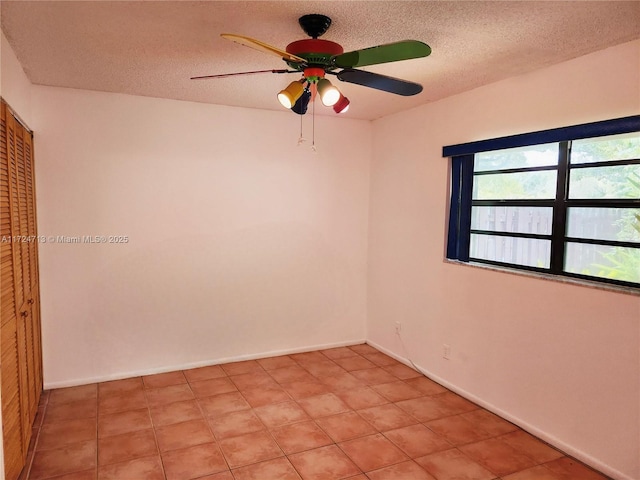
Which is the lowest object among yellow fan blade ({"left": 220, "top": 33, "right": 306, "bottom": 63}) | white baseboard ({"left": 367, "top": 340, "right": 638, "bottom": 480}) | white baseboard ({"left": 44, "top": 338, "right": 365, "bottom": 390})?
white baseboard ({"left": 44, "top": 338, "right": 365, "bottom": 390})

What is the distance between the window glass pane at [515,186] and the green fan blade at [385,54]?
4.66 ft

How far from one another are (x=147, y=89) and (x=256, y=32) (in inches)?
57.8

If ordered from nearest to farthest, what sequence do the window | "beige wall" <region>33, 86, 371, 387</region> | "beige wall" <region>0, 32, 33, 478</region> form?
"beige wall" <region>0, 32, 33, 478</region> → the window → "beige wall" <region>33, 86, 371, 387</region>

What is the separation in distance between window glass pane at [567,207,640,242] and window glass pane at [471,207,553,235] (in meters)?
0.16

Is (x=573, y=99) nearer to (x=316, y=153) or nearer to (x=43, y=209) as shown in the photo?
(x=316, y=153)

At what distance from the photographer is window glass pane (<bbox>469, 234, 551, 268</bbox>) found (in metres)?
2.78

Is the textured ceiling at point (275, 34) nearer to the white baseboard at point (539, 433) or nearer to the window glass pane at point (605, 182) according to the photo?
the window glass pane at point (605, 182)

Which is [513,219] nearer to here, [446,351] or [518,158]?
[518,158]

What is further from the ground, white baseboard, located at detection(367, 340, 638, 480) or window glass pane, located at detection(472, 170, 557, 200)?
window glass pane, located at detection(472, 170, 557, 200)

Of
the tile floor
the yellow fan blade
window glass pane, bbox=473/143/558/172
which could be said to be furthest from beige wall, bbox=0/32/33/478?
window glass pane, bbox=473/143/558/172

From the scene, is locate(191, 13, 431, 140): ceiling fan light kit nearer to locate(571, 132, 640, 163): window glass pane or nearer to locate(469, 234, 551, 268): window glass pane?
locate(571, 132, 640, 163): window glass pane

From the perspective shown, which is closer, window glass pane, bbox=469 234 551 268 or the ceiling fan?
the ceiling fan

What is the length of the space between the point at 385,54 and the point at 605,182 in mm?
1515

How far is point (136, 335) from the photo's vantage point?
358 centimetres
